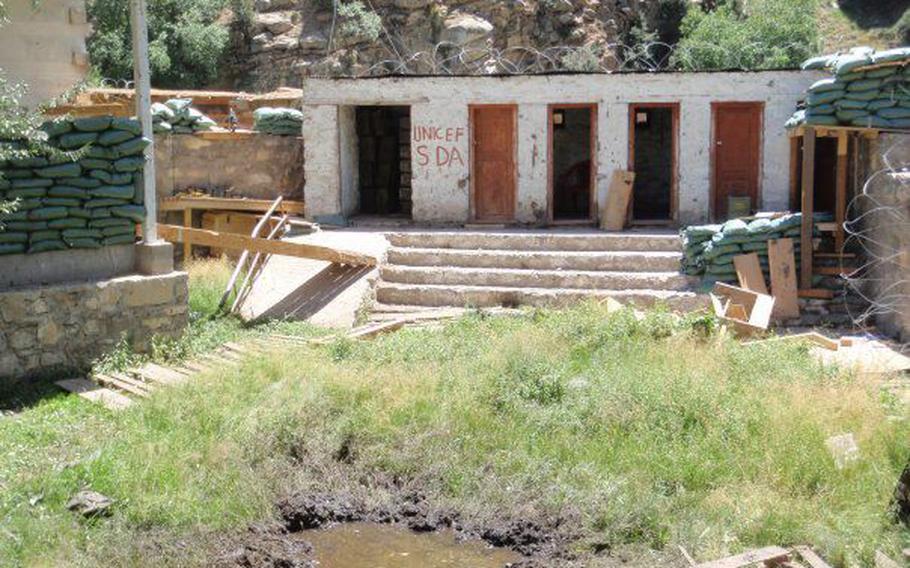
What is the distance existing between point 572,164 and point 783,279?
10687mm

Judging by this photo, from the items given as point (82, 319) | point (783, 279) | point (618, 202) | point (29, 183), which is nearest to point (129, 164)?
point (29, 183)

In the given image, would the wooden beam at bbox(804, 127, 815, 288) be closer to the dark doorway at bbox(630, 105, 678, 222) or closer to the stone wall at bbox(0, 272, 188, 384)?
the stone wall at bbox(0, 272, 188, 384)

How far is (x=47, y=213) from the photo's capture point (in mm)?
11844

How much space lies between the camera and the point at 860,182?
51.4 feet

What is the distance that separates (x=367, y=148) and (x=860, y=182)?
36.0 ft

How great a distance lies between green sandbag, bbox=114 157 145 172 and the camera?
40.8 ft

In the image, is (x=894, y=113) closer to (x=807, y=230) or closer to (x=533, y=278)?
(x=807, y=230)

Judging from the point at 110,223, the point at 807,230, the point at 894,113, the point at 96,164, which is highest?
the point at 894,113

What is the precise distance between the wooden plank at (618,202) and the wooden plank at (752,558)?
12328mm

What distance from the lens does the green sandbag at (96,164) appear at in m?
12.1

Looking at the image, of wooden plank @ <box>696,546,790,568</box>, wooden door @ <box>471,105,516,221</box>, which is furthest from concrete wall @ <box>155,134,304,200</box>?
wooden plank @ <box>696,546,790,568</box>

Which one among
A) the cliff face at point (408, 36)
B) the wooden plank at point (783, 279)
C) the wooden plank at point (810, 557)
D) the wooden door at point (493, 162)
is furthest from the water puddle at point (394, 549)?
the cliff face at point (408, 36)

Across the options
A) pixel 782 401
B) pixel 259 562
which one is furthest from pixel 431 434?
pixel 782 401

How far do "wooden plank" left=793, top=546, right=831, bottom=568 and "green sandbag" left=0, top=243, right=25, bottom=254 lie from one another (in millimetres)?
8620
